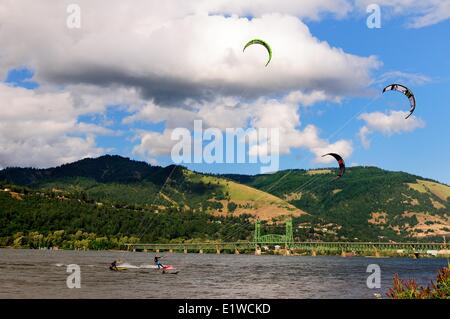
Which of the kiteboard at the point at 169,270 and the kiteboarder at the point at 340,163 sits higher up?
the kiteboarder at the point at 340,163

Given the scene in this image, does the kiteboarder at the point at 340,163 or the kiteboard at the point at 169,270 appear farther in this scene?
the kiteboard at the point at 169,270

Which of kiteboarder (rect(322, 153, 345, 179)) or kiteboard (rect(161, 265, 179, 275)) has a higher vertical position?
kiteboarder (rect(322, 153, 345, 179))

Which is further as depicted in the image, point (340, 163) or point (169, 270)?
point (169, 270)

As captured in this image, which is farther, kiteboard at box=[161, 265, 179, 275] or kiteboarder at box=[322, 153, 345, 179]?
kiteboard at box=[161, 265, 179, 275]

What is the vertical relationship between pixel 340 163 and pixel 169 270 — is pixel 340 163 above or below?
above
